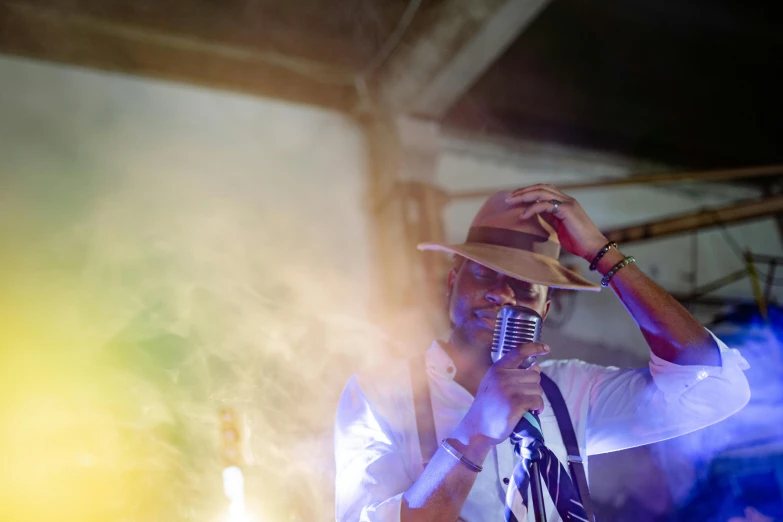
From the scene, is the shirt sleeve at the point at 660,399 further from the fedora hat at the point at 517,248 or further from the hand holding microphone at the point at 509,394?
the hand holding microphone at the point at 509,394

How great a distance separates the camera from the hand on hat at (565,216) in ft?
7.29

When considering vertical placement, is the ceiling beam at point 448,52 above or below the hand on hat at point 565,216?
above

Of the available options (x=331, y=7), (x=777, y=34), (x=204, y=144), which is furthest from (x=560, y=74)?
(x=204, y=144)

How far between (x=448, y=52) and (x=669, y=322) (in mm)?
3182

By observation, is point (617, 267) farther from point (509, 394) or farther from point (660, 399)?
point (509, 394)

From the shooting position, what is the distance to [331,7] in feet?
14.7

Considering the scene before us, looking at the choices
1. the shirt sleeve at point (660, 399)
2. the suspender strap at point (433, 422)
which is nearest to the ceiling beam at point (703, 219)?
the shirt sleeve at point (660, 399)

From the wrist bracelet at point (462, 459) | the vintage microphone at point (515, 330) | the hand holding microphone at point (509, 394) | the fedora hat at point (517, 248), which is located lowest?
the wrist bracelet at point (462, 459)

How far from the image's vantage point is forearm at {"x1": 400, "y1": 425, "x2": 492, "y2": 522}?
1.67 m

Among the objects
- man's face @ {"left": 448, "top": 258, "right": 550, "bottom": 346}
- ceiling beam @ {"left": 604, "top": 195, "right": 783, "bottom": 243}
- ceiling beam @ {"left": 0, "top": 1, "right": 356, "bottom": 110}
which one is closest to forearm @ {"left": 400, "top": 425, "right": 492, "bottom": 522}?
man's face @ {"left": 448, "top": 258, "right": 550, "bottom": 346}

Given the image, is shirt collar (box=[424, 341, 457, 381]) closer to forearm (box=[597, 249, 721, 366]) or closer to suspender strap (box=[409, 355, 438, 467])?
suspender strap (box=[409, 355, 438, 467])

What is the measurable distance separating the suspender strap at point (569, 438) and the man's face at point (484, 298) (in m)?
0.35

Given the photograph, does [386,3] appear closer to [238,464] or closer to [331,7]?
[331,7]

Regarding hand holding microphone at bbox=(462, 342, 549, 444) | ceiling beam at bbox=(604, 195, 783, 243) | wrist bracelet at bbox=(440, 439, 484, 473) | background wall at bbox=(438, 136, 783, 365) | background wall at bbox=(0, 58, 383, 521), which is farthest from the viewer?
background wall at bbox=(438, 136, 783, 365)
